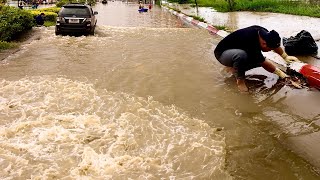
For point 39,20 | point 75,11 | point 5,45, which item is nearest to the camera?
point 5,45

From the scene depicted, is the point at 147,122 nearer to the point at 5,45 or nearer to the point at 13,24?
the point at 5,45

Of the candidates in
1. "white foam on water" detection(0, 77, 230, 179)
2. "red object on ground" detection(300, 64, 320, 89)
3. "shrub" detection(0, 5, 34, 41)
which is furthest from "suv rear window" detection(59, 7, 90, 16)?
"red object on ground" detection(300, 64, 320, 89)

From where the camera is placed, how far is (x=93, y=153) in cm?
419

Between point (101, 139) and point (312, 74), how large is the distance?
425 centimetres

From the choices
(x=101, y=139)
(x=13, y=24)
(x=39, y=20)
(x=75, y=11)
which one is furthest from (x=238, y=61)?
(x=39, y=20)

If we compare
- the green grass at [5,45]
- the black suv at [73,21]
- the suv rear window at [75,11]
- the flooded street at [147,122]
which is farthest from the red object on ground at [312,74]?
the suv rear window at [75,11]

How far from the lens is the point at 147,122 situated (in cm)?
519

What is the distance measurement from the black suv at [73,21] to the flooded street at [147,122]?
5430mm

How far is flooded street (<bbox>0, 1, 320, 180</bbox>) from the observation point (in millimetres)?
3886

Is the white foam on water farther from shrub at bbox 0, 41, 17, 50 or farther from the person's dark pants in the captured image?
shrub at bbox 0, 41, 17, 50

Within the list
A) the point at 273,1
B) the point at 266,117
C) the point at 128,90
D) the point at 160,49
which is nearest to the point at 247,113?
the point at 266,117

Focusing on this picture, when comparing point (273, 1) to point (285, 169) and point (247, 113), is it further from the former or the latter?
point (285, 169)

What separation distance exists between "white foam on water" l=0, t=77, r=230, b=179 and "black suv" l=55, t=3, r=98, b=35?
8223 mm

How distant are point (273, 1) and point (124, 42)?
17851 millimetres
